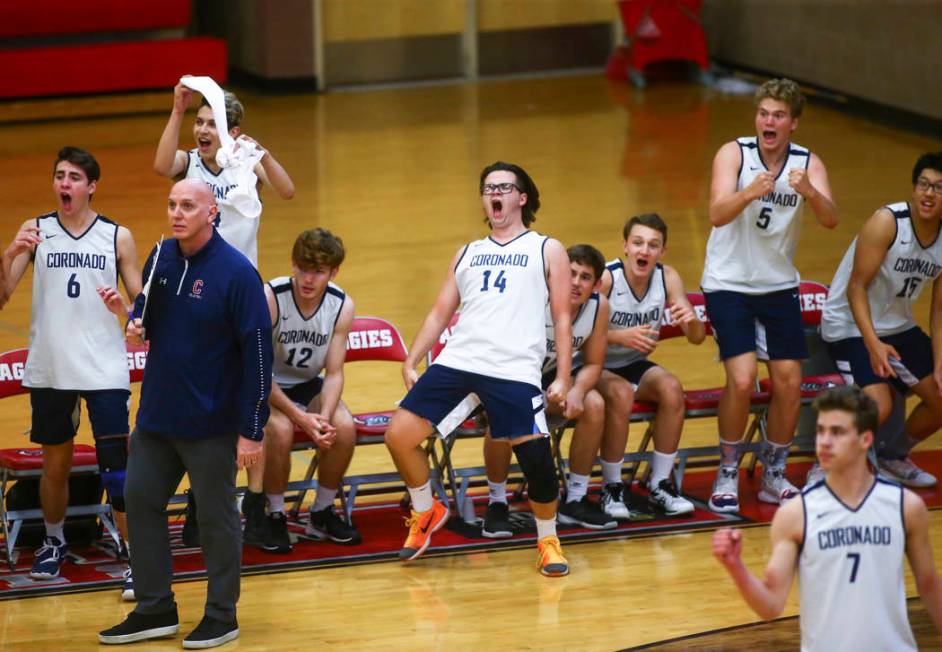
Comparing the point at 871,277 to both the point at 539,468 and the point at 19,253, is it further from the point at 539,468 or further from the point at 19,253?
the point at 19,253

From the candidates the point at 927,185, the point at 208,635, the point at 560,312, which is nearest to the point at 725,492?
the point at 560,312

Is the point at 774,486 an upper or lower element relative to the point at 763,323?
lower

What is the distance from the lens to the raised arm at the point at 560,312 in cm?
671

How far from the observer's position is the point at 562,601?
6.38 metres

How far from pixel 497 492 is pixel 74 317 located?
2054 millimetres

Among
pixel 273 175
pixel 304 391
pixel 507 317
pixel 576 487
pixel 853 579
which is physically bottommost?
pixel 576 487

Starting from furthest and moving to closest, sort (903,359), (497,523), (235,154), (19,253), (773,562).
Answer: (903,359) → (497,523) → (235,154) → (19,253) → (773,562)

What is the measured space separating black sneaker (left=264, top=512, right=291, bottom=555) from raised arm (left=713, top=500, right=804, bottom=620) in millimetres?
3039

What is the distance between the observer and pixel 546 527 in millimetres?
6770

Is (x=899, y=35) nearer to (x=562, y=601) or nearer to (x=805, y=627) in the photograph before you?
(x=562, y=601)

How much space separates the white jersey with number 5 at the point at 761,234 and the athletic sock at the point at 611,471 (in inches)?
38.9

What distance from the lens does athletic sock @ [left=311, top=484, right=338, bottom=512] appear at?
23.2 feet

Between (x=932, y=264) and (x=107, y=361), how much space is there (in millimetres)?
3867

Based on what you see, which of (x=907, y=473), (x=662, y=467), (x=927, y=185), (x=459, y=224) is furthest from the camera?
(x=459, y=224)
